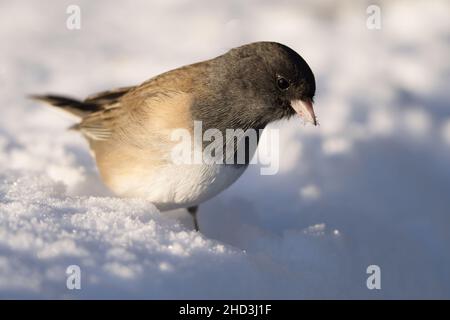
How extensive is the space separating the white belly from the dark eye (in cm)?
40

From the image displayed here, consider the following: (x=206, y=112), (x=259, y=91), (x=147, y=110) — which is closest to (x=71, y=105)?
(x=147, y=110)

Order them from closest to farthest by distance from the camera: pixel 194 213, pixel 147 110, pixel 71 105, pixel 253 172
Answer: pixel 147 110, pixel 194 213, pixel 71 105, pixel 253 172

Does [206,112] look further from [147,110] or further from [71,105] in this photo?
[71,105]

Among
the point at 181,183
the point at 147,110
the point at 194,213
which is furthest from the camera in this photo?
the point at 194,213

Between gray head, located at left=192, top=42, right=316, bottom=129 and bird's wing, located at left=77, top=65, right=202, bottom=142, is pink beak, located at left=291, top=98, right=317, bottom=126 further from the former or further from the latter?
bird's wing, located at left=77, top=65, right=202, bottom=142

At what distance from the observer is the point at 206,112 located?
2.80 metres

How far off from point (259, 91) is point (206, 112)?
0.26 metres

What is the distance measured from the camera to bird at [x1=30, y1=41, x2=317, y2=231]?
9.14 ft

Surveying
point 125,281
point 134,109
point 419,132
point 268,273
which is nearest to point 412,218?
point 419,132

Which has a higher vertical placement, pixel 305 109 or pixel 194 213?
pixel 305 109

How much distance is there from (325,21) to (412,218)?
103 inches

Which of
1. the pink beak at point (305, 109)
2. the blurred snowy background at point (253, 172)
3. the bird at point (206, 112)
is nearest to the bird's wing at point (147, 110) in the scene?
the bird at point (206, 112)

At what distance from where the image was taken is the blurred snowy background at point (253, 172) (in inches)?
92.3
